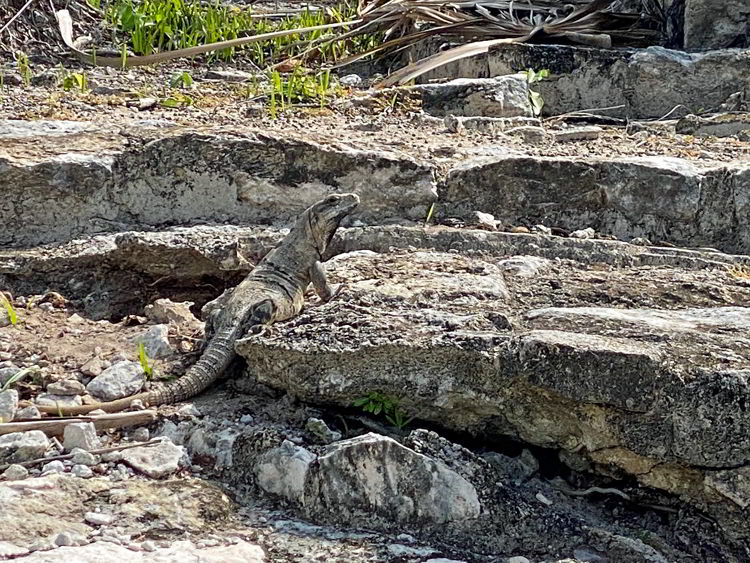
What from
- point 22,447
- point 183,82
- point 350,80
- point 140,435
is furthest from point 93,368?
point 350,80

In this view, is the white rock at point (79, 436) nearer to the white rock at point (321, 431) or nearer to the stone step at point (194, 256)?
the white rock at point (321, 431)

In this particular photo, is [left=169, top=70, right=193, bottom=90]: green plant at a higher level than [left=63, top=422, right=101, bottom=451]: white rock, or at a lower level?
higher

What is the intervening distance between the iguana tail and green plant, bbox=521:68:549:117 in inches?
144

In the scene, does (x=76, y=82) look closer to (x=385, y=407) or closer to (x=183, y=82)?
(x=183, y=82)

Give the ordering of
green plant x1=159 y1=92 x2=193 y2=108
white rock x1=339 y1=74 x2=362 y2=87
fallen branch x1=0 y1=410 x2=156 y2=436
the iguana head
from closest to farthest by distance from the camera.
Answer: fallen branch x1=0 y1=410 x2=156 y2=436
the iguana head
green plant x1=159 y1=92 x2=193 y2=108
white rock x1=339 y1=74 x2=362 y2=87

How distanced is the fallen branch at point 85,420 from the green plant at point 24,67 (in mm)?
3808

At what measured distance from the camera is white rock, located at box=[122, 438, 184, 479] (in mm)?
3359

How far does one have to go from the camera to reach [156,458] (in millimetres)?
3424

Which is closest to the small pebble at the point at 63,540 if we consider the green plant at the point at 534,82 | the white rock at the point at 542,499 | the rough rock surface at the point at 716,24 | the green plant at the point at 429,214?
the white rock at the point at 542,499

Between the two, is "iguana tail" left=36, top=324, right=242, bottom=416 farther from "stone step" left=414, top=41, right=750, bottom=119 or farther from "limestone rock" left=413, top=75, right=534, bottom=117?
"stone step" left=414, top=41, right=750, bottom=119

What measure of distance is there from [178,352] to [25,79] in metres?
3.44

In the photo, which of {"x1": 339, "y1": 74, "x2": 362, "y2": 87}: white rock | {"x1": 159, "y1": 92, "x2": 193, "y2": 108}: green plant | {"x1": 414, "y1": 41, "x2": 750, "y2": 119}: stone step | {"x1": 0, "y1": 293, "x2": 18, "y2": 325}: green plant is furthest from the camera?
{"x1": 339, "y1": 74, "x2": 362, "y2": 87}: white rock

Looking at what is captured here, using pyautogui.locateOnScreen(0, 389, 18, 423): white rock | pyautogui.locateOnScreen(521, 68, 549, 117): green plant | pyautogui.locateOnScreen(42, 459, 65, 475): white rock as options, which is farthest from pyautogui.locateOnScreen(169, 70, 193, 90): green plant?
pyautogui.locateOnScreen(42, 459, 65, 475): white rock

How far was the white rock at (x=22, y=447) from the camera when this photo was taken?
132 inches
